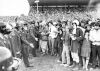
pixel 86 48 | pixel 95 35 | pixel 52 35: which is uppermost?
pixel 52 35

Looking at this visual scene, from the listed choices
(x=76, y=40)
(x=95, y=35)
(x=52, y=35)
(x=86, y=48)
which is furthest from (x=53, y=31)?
(x=95, y=35)

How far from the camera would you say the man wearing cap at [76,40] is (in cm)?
814

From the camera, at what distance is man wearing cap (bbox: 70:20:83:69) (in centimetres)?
814

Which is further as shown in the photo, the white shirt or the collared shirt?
the white shirt

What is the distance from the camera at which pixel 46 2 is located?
115ft

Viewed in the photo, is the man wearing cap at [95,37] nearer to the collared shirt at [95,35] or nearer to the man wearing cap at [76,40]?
the collared shirt at [95,35]

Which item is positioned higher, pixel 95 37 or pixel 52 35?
pixel 52 35

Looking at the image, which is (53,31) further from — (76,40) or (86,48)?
(86,48)

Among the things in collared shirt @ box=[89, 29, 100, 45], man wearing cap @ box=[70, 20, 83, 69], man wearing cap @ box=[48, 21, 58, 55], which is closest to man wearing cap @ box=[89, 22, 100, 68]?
collared shirt @ box=[89, 29, 100, 45]

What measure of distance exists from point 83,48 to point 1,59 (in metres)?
6.07

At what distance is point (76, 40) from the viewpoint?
329 inches

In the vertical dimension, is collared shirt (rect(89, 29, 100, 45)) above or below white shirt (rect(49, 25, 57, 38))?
below

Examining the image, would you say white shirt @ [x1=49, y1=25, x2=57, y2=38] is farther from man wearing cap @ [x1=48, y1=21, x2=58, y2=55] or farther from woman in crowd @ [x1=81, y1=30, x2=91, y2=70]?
woman in crowd @ [x1=81, y1=30, x2=91, y2=70]

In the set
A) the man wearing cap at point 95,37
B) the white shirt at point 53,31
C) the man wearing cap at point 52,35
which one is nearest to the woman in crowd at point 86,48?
the man wearing cap at point 95,37
